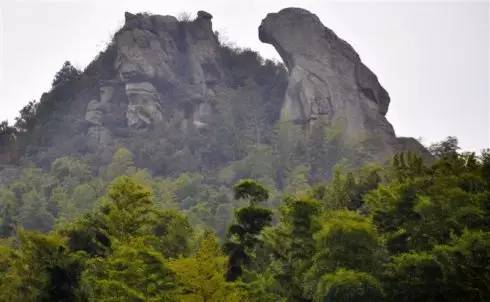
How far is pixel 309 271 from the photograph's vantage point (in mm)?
24969

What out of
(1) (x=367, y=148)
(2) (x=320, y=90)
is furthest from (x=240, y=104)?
(1) (x=367, y=148)

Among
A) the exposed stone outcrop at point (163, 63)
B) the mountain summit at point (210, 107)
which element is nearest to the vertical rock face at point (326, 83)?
→ the mountain summit at point (210, 107)

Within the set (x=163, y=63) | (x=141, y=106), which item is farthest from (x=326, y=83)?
(x=141, y=106)

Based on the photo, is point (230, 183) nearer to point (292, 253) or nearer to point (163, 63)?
point (163, 63)

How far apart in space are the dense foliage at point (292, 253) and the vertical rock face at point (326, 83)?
52015 millimetres

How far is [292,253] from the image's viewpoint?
90.6 ft

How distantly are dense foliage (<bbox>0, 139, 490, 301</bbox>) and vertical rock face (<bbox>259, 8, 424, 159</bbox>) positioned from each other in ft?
171

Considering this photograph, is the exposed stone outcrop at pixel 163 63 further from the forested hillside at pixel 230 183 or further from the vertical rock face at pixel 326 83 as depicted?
the vertical rock face at pixel 326 83

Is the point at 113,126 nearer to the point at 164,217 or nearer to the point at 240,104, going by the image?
the point at 240,104

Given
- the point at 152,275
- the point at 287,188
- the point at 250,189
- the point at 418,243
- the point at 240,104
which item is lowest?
the point at 152,275

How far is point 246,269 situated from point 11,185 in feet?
193

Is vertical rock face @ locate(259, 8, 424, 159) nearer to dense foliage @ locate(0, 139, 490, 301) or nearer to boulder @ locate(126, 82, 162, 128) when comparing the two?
boulder @ locate(126, 82, 162, 128)

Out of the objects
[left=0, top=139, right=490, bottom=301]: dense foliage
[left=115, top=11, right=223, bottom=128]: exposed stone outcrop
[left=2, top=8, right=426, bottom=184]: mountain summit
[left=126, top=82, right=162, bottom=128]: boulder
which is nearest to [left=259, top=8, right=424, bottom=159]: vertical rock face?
[left=2, top=8, right=426, bottom=184]: mountain summit

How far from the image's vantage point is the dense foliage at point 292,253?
2370cm
